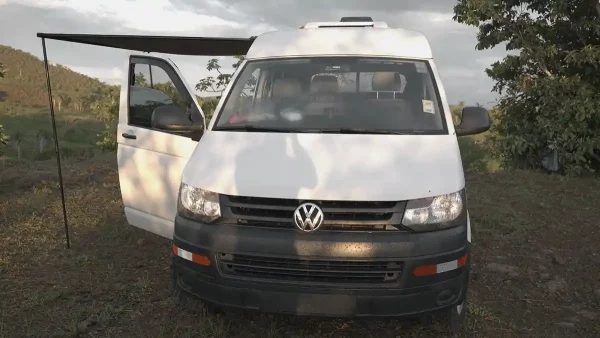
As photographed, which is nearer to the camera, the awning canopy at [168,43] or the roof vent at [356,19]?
the awning canopy at [168,43]

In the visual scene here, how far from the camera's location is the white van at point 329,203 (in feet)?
Result: 9.90

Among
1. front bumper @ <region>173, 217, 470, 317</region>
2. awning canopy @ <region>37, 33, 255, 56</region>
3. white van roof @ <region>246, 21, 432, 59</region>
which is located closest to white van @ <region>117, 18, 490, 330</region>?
front bumper @ <region>173, 217, 470, 317</region>

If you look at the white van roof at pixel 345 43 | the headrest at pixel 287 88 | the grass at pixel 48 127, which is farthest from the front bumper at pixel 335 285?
the grass at pixel 48 127

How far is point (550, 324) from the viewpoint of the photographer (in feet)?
13.6

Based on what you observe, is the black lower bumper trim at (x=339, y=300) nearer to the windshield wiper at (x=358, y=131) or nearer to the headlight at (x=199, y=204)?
the headlight at (x=199, y=204)

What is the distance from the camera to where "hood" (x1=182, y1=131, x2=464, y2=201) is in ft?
10.1

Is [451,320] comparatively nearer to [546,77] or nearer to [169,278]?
[169,278]

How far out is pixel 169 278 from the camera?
482 cm

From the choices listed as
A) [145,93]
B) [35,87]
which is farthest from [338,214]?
[35,87]

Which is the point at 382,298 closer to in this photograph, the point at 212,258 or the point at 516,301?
the point at 212,258

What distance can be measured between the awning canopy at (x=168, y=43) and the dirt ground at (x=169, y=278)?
2.13 metres

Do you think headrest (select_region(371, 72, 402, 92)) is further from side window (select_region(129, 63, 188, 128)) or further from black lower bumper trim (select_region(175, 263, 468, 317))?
side window (select_region(129, 63, 188, 128))

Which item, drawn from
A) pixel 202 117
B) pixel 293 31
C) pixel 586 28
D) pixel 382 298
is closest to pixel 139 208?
pixel 202 117

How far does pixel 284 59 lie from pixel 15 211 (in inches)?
203
